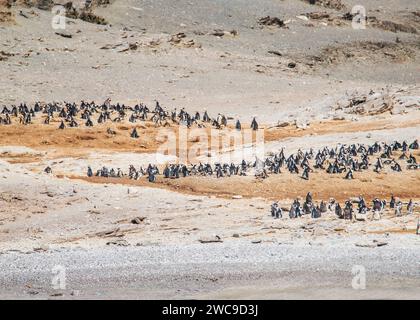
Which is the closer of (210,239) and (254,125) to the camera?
(210,239)

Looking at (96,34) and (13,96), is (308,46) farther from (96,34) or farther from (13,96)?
(13,96)

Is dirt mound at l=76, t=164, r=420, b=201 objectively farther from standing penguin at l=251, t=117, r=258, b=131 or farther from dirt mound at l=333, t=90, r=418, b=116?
dirt mound at l=333, t=90, r=418, b=116

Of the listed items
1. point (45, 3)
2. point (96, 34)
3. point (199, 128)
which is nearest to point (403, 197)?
point (199, 128)

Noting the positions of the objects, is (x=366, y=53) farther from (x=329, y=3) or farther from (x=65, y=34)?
(x=65, y=34)

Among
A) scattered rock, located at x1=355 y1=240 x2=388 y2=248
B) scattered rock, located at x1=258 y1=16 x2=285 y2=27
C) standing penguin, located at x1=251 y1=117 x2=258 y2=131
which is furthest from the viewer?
scattered rock, located at x1=258 y1=16 x2=285 y2=27

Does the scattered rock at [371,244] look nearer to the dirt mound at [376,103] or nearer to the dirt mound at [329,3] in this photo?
the dirt mound at [376,103]

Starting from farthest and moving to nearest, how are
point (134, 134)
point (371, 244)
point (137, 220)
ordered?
point (134, 134) → point (137, 220) → point (371, 244)

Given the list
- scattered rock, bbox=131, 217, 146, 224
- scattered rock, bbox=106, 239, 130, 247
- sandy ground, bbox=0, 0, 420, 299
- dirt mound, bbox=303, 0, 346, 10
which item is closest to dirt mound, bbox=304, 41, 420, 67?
sandy ground, bbox=0, 0, 420, 299

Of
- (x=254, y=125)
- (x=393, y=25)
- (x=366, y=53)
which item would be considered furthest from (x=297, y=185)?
(x=393, y=25)

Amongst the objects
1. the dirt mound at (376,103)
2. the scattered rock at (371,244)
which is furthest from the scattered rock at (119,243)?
the dirt mound at (376,103)
